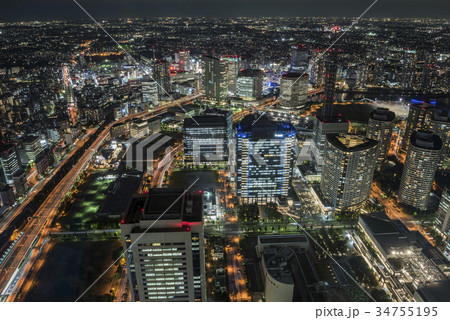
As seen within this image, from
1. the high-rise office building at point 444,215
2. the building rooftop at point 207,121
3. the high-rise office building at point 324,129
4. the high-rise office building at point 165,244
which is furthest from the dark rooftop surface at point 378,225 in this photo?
the building rooftop at point 207,121

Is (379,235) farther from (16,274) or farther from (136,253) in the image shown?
(16,274)

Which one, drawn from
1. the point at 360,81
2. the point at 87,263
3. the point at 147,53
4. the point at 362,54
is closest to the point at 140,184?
the point at 87,263

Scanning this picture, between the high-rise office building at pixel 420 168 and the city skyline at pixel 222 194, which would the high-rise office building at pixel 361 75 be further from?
the high-rise office building at pixel 420 168

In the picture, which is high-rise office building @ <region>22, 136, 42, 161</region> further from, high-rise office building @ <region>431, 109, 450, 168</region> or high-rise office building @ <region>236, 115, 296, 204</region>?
high-rise office building @ <region>431, 109, 450, 168</region>

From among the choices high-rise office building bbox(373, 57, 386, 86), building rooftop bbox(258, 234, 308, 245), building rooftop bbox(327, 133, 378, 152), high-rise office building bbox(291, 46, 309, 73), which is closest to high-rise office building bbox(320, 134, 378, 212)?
building rooftop bbox(327, 133, 378, 152)

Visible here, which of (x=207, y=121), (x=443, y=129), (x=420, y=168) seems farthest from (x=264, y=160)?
(x=443, y=129)
